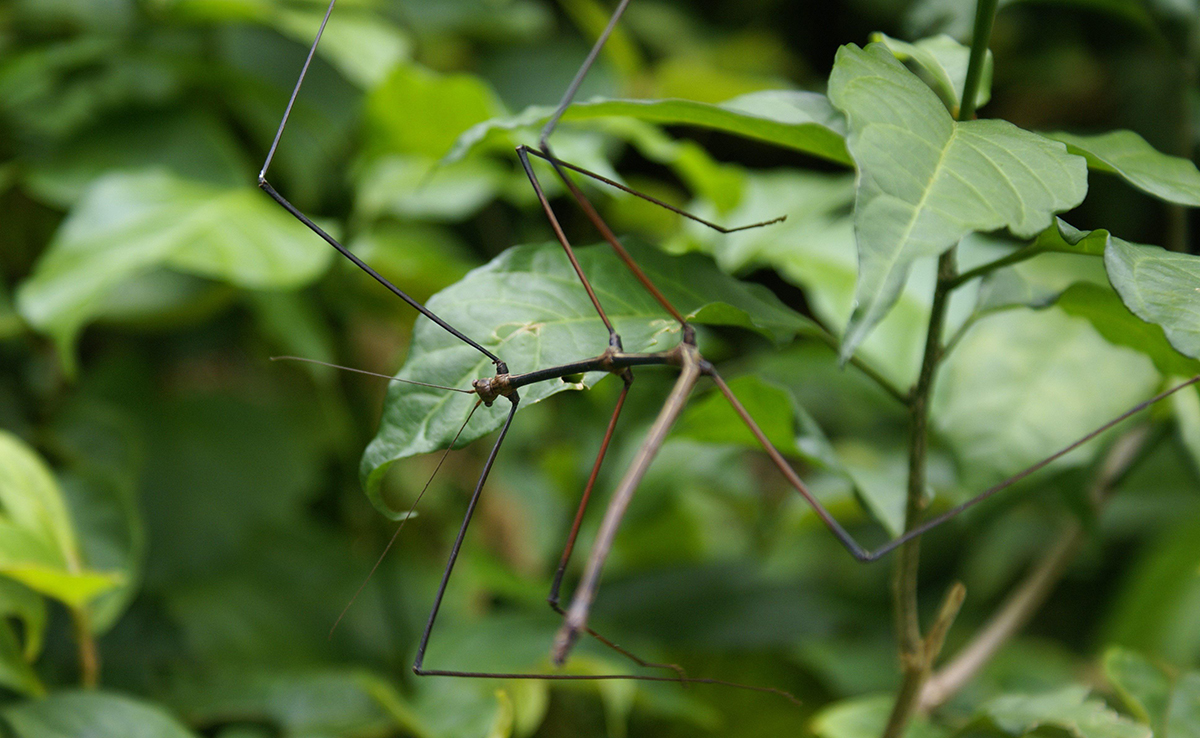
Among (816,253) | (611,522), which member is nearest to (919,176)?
(611,522)

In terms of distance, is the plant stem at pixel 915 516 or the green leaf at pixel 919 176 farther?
the plant stem at pixel 915 516

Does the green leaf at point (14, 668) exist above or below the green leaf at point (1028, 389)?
below

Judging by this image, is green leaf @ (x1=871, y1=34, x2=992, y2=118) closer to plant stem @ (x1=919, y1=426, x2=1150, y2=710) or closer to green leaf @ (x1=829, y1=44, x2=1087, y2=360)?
green leaf @ (x1=829, y1=44, x2=1087, y2=360)

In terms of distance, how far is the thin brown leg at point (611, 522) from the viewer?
0.47 meters

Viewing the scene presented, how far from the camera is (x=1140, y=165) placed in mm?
542

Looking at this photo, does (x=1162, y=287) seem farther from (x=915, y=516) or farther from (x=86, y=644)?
(x=86, y=644)

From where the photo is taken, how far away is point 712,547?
1.46 metres

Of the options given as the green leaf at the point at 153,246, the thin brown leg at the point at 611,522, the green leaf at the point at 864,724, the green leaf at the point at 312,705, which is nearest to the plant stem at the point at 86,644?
the green leaf at the point at 312,705

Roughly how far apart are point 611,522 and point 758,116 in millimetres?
319

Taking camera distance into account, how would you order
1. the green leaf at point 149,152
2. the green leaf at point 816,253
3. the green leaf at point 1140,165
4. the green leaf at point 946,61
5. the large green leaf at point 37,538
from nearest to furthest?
the green leaf at point 1140,165 → the green leaf at point 946,61 → the large green leaf at point 37,538 → the green leaf at point 816,253 → the green leaf at point 149,152

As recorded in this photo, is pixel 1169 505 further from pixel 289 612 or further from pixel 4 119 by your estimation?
pixel 4 119

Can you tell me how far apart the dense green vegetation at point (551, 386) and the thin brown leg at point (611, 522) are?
64 millimetres

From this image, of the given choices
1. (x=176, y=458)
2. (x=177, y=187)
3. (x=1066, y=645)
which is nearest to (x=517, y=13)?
(x=177, y=187)

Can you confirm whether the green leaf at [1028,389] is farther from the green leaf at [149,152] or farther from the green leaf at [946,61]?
the green leaf at [149,152]
